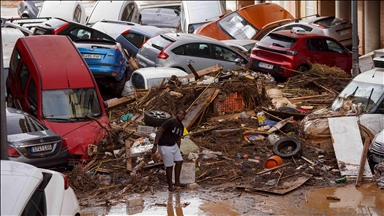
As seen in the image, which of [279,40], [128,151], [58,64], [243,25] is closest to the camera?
[128,151]

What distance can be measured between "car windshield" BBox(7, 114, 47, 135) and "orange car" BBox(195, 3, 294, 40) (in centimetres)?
1491

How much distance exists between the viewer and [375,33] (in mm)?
29625

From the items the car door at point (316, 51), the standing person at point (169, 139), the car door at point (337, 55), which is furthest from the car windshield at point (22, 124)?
the car door at point (337, 55)

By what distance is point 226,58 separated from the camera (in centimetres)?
2305

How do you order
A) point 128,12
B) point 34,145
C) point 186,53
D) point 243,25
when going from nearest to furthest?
point 34,145, point 186,53, point 243,25, point 128,12

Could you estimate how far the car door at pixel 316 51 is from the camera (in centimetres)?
2247

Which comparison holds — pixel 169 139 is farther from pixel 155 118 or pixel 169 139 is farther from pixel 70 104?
pixel 70 104

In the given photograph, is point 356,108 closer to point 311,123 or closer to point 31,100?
point 311,123

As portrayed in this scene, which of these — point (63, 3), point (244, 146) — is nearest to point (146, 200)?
point (244, 146)

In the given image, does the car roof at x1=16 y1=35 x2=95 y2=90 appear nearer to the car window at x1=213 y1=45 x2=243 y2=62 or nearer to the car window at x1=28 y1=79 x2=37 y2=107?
the car window at x1=28 y1=79 x2=37 y2=107

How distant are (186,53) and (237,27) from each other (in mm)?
6786

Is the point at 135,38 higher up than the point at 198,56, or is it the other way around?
the point at 135,38

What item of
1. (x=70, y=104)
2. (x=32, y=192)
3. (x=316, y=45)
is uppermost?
(x=32, y=192)

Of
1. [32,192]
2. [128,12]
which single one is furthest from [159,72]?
[128,12]
